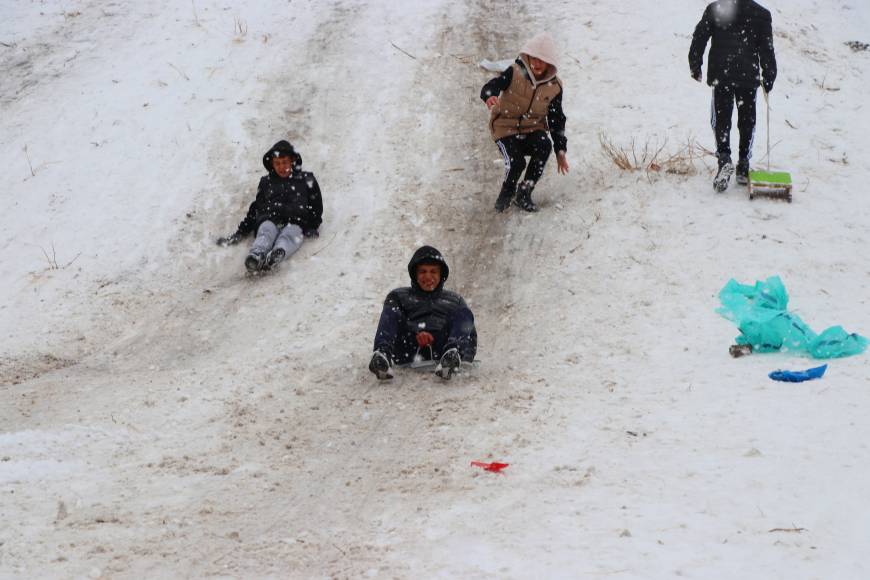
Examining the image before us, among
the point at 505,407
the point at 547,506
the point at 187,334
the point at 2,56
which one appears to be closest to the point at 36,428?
the point at 187,334

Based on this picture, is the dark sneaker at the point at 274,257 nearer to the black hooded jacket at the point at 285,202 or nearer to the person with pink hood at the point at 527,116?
the black hooded jacket at the point at 285,202

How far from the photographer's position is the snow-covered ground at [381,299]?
387 centimetres

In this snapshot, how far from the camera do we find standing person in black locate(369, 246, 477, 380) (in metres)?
6.11

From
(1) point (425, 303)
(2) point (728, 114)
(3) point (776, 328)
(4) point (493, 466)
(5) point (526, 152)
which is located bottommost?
(4) point (493, 466)

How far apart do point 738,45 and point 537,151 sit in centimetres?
207

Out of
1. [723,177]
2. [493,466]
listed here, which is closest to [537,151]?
[723,177]

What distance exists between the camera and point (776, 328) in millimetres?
5762

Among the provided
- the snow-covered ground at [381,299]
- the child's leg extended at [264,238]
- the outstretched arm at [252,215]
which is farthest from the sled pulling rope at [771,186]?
A: the outstretched arm at [252,215]

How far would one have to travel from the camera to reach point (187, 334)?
7.23 metres

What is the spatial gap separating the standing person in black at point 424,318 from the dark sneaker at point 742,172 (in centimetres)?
348

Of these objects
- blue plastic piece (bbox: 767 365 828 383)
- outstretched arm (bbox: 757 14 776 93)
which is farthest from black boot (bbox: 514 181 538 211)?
blue plastic piece (bbox: 767 365 828 383)

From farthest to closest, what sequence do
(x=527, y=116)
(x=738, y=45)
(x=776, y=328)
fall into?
1. (x=527, y=116)
2. (x=738, y=45)
3. (x=776, y=328)

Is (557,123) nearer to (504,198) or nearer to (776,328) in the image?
(504,198)

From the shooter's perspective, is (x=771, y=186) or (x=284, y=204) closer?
(x=771, y=186)
